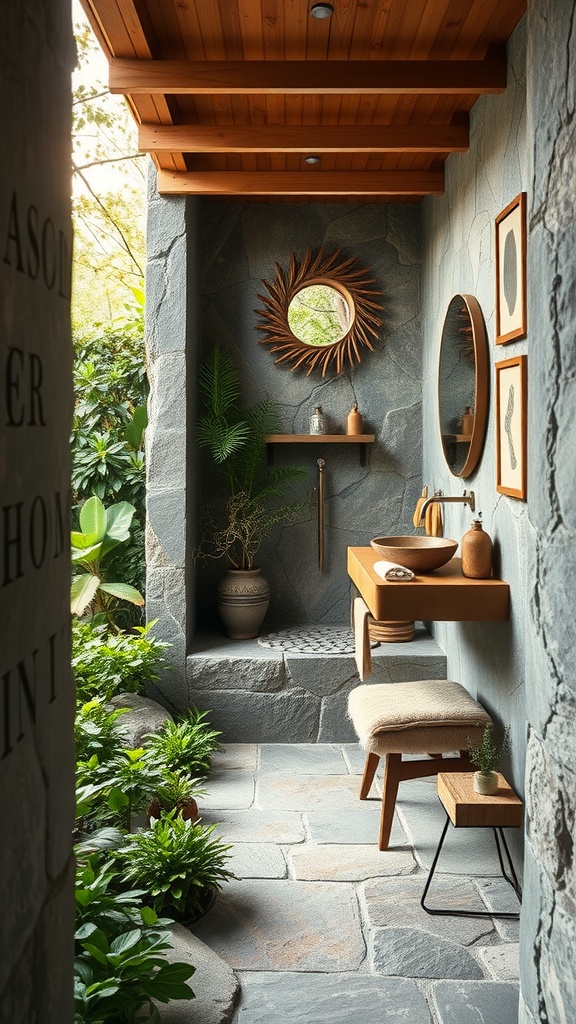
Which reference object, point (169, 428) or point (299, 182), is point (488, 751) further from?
point (299, 182)

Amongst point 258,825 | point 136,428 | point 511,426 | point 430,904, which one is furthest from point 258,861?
point 136,428

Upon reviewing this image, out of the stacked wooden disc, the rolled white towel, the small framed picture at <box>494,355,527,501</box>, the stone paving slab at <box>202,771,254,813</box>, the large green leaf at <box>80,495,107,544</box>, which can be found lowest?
the stone paving slab at <box>202,771,254,813</box>

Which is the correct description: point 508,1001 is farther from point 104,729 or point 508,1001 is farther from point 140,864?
point 104,729

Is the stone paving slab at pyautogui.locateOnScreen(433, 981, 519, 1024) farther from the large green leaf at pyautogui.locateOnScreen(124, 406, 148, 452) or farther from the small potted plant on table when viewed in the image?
the large green leaf at pyautogui.locateOnScreen(124, 406, 148, 452)

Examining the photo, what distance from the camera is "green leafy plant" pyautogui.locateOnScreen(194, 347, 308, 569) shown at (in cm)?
463

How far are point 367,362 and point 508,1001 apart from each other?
135 inches

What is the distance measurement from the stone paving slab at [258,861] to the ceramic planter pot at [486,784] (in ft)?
2.39

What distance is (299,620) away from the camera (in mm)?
5043

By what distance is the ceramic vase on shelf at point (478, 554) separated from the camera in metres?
3.17

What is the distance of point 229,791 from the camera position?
368 centimetres

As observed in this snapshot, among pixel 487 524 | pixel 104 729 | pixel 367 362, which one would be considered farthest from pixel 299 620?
pixel 104 729

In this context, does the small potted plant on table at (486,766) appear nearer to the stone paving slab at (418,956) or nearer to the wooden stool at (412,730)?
the wooden stool at (412,730)

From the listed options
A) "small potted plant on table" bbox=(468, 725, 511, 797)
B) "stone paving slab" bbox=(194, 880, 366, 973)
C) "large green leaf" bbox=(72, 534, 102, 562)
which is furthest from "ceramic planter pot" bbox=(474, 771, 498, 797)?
"large green leaf" bbox=(72, 534, 102, 562)

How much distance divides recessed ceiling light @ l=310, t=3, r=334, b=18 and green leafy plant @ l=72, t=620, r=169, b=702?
2.63m
